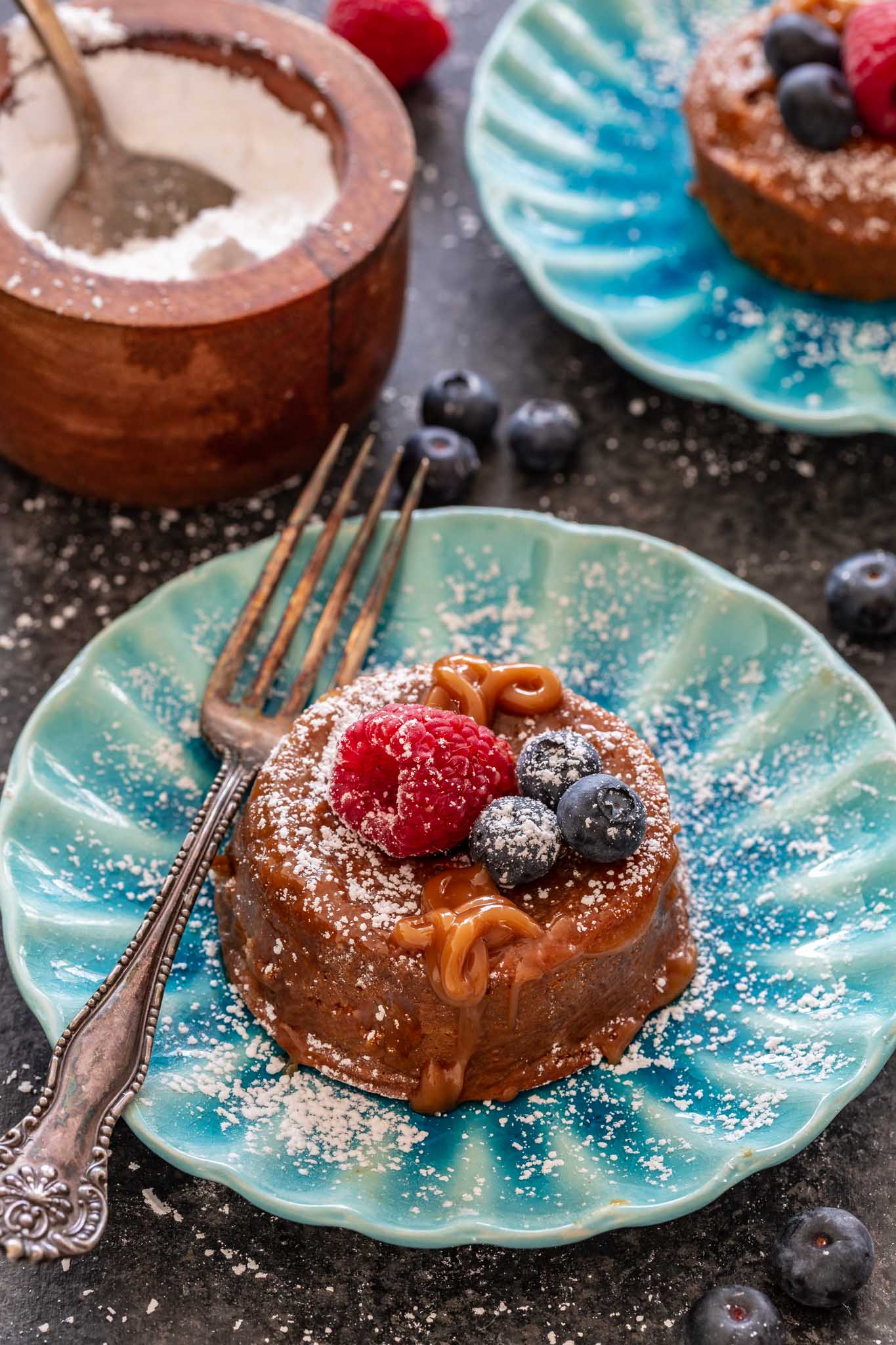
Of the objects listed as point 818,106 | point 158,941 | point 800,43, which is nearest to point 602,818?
point 158,941

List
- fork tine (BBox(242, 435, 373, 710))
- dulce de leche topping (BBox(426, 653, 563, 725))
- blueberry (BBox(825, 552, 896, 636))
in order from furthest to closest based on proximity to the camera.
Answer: blueberry (BBox(825, 552, 896, 636)) < fork tine (BBox(242, 435, 373, 710)) < dulce de leche topping (BBox(426, 653, 563, 725))

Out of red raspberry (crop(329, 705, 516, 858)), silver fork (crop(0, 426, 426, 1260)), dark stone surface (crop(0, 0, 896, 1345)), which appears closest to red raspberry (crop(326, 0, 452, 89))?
dark stone surface (crop(0, 0, 896, 1345))

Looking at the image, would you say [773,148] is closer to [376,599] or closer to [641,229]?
[641,229]

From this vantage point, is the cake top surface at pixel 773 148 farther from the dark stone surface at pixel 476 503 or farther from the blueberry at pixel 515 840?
the blueberry at pixel 515 840

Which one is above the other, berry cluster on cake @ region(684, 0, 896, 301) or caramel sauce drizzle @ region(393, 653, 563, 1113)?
berry cluster on cake @ region(684, 0, 896, 301)

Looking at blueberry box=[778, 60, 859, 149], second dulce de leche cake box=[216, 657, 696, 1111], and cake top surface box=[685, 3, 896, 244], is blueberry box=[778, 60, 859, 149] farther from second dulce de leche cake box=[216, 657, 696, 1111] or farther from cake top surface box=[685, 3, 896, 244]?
second dulce de leche cake box=[216, 657, 696, 1111]

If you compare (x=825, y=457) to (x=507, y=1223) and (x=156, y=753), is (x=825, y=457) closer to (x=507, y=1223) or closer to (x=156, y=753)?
(x=156, y=753)
